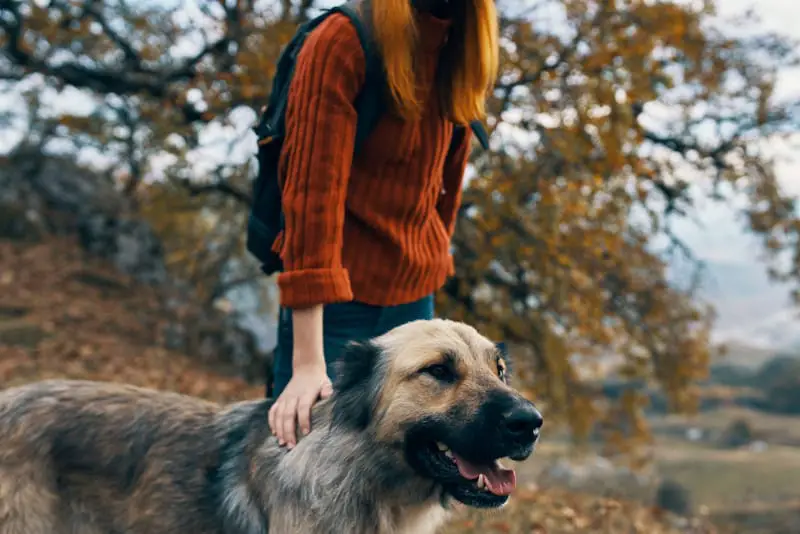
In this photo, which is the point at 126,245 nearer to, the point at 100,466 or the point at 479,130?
the point at 100,466

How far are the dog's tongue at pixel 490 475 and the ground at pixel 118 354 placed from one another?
2.95 metres

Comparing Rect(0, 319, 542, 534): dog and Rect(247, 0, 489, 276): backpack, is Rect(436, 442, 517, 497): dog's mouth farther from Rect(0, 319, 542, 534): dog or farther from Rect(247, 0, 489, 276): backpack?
Rect(247, 0, 489, 276): backpack

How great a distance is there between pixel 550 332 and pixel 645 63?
2797 millimetres

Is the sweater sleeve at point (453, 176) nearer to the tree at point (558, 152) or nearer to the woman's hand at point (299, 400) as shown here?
the woman's hand at point (299, 400)

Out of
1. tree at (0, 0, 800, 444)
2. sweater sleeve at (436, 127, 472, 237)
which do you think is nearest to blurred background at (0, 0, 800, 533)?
tree at (0, 0, 800, 444)

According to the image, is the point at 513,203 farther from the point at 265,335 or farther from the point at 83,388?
the point at 265,335

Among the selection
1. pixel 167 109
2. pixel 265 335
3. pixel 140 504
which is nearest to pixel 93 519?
pixel 140 504

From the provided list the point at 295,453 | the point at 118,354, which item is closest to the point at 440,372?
the point at 295,453

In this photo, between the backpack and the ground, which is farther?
the ground

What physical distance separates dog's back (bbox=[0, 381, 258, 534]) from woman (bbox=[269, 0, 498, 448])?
42 centimetres

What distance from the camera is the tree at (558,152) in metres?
6.59

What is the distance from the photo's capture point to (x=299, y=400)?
222cm

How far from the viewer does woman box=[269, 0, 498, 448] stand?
7.09 feet

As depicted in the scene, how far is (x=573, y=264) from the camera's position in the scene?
7234 millimetres
